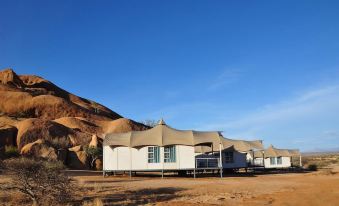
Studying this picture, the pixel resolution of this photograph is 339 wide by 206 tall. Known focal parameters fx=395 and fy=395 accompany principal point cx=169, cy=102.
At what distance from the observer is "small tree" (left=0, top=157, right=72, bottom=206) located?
13.6 metres

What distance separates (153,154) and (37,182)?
69.2ft

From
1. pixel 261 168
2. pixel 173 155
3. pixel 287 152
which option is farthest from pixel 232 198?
pixel 287 152

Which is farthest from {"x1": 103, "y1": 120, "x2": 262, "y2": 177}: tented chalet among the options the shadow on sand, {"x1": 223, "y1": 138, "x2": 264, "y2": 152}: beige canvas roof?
the shadow on sand

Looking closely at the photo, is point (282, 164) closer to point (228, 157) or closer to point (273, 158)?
point (273, 158)

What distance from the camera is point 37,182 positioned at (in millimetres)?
13742

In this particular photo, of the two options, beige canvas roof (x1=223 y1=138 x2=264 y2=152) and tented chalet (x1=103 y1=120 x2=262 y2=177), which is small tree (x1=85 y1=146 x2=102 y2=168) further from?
beige canvas roof (x1=223 y1=138 x2=264 y2=152)

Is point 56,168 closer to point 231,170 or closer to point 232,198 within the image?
point 232,198

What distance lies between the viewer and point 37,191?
13.9 m

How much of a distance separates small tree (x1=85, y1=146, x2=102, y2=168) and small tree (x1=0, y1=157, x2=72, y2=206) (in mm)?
33455

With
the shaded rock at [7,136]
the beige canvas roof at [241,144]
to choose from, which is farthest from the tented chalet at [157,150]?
the shaded rock at [7,136]

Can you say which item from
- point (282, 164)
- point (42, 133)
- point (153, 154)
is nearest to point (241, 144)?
point (153, 154)

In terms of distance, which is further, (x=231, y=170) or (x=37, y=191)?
(x=231, y=170)

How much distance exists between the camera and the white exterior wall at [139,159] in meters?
34.1

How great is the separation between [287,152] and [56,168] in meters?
44.9
